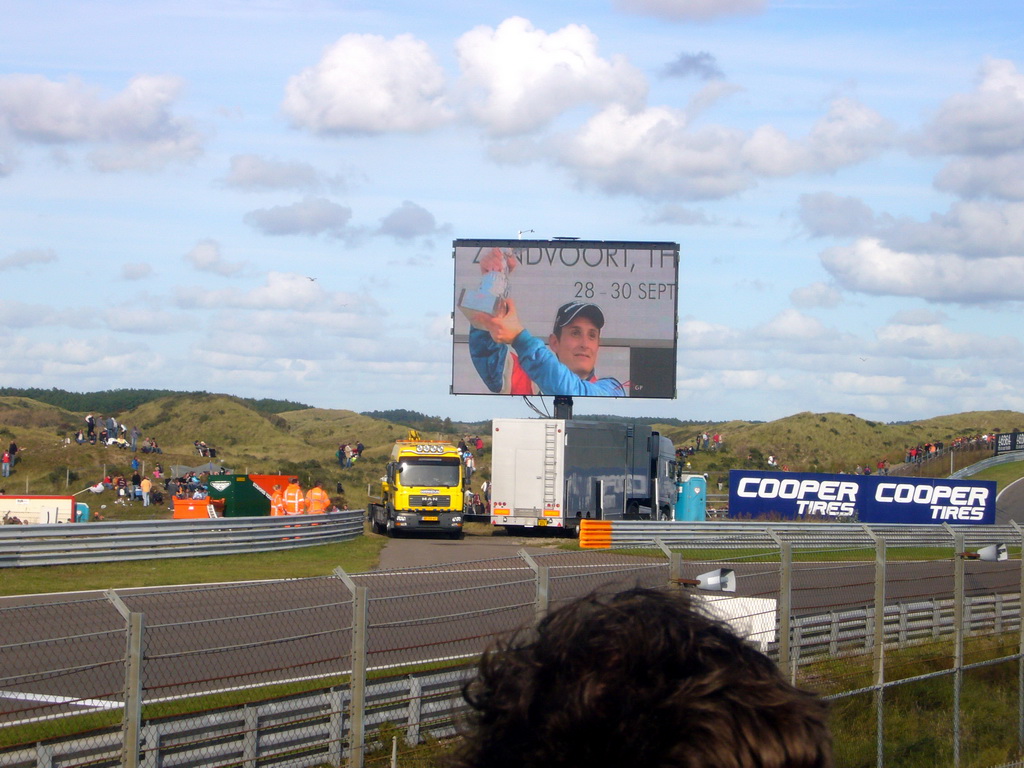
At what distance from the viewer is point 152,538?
918 inches

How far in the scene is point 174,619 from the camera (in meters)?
11.6

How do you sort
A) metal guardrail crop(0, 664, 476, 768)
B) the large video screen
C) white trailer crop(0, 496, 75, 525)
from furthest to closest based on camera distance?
the large video screen → white trailer crop(0, 496, 75, 525) → metal guardrail crop(0, 664, 476, 768)

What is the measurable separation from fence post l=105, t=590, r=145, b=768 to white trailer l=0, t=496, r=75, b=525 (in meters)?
22.5

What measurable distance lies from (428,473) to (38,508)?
10697mm

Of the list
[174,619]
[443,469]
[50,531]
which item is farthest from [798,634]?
[443,469]

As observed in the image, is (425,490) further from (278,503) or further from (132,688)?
(132,688)

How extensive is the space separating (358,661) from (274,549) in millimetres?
19914

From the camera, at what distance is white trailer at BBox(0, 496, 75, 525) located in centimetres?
2705

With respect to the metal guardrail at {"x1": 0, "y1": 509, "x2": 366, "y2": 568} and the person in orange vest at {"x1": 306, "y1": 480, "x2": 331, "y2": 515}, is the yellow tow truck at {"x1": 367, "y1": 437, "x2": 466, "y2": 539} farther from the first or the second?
the metal guardrail at {"x1": 0, "y1": 509, "x2": 366, "y2": 568}

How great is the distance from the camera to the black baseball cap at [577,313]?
34938 mm

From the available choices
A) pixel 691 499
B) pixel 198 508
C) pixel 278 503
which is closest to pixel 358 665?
pixel 198 508

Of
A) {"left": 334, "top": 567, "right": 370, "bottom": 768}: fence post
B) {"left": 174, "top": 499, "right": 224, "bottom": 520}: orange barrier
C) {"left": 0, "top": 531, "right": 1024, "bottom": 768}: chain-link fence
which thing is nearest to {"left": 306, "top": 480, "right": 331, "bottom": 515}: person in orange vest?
{"left": 174, "top": 499, "right": 224, "bottom": 520}: orange barrier

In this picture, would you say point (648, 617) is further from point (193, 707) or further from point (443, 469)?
point (443, 469)

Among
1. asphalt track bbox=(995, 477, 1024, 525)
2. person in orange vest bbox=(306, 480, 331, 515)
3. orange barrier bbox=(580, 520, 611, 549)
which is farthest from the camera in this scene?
asphalt track bbox=(995, 477, 1024, 525)
